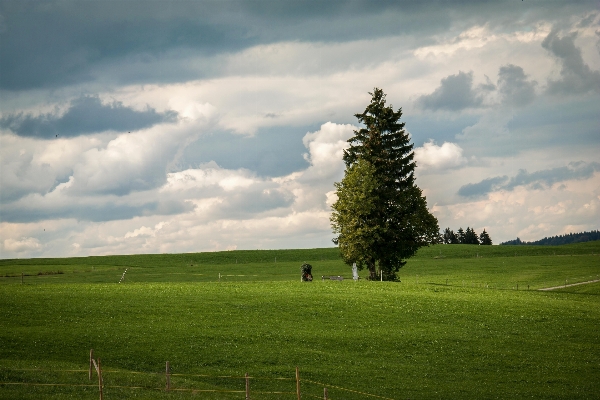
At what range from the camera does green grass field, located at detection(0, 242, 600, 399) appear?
32.0 meters

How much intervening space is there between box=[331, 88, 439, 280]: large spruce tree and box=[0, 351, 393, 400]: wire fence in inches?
1470

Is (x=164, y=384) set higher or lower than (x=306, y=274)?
lower

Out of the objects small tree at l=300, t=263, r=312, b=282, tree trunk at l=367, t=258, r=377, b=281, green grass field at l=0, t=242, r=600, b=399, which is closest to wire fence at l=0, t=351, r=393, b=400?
green grass field at l=0, t=242, r=600, b=399

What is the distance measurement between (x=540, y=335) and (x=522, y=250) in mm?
112267

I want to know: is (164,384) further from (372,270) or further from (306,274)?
(372,270)

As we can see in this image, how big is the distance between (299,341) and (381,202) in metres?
32.8

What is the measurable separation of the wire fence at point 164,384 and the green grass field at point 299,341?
0.10 metres

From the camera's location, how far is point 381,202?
70.6 m

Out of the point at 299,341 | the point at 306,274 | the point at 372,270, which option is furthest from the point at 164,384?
the point at 372,270

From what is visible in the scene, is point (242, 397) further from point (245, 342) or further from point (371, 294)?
point (371, 294)

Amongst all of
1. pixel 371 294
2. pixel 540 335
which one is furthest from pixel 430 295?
pixel 540 335

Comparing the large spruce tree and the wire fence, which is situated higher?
the large spruce tree

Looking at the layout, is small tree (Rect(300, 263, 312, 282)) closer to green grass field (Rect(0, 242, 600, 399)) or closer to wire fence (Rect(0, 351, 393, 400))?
green grass field (Rect(0, 242, 600, 399))

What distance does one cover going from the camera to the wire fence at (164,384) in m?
28.2
